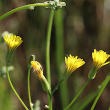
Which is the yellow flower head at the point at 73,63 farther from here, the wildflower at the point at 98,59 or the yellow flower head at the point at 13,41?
the yellow flower head at the point at 13,41

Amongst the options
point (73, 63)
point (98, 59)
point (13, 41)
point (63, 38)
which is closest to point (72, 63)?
point (73, 63)

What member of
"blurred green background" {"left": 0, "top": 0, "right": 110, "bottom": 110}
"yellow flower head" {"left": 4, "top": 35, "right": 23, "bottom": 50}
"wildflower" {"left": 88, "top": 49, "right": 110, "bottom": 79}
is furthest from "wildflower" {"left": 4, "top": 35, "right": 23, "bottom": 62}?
"blurred green background" {"left": 0, "top": 0, "right": 110, "bottom": 110}

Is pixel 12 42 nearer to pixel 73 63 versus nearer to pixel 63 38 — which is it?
pixel 73 63

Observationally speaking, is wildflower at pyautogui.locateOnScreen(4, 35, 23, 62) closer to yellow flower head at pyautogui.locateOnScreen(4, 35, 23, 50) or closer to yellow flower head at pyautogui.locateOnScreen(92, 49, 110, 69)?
yellow flower head at pyautogui.locateOnScreen(4, 35, 23, 50)

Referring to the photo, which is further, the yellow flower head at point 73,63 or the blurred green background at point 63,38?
the blurred green background at point 63,38

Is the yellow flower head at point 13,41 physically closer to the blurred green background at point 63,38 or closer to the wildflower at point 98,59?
the wildflower at point 98,59

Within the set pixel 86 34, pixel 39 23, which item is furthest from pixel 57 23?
pixel 86 34

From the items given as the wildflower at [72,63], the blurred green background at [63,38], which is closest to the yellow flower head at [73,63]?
the wildflower at [72,63]

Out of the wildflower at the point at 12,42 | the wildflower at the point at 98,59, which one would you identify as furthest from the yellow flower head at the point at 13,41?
the wildflower at the point at 98,59

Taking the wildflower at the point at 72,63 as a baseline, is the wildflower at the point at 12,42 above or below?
above
